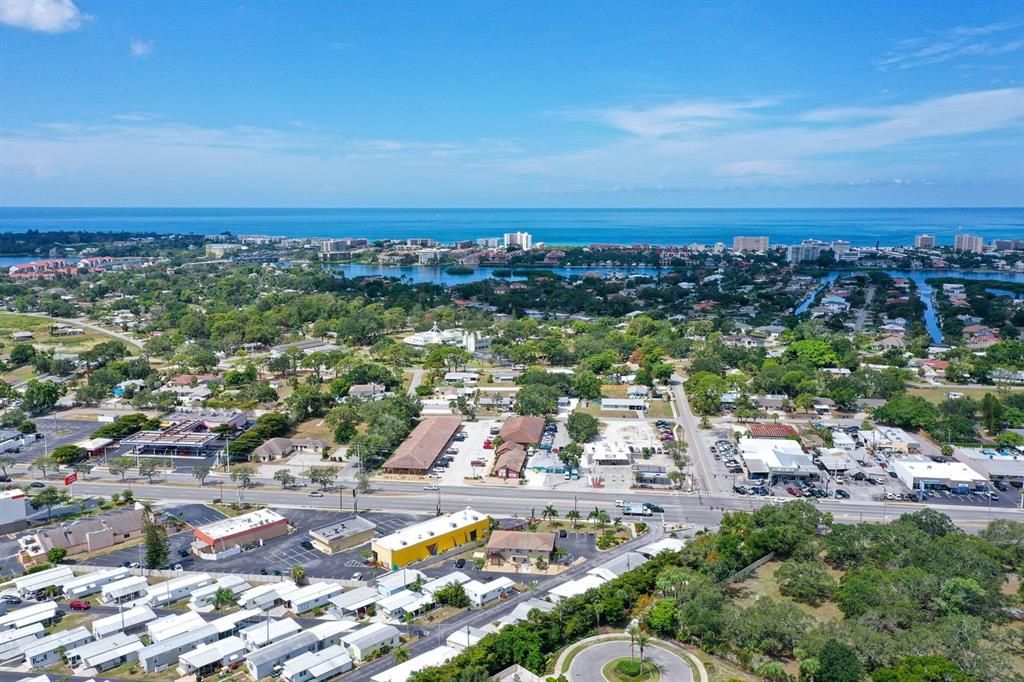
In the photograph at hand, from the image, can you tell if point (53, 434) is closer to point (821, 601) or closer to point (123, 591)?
point (123, 591)

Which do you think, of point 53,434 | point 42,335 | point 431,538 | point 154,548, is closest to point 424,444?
point 431,538

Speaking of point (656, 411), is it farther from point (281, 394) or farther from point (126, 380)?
point (126, 380)

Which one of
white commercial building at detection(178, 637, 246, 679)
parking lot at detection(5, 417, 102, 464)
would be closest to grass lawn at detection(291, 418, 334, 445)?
parking lot at detection(5, 417, 102, 464)

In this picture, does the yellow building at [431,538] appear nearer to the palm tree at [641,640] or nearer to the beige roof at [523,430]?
the palm tree at [641,640]

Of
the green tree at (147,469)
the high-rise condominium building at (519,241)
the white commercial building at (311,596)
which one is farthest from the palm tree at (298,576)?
the high-rise condominium building at (519,241)

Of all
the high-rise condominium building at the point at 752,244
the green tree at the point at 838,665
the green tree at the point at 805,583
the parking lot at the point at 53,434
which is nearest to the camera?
the green tree at the point at 838,665

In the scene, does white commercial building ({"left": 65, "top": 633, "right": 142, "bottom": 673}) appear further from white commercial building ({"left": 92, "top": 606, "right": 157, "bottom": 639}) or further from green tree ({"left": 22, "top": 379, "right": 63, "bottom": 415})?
green tree ({"left": 22, "top": 379, "right": 63, "bottom": 415})
